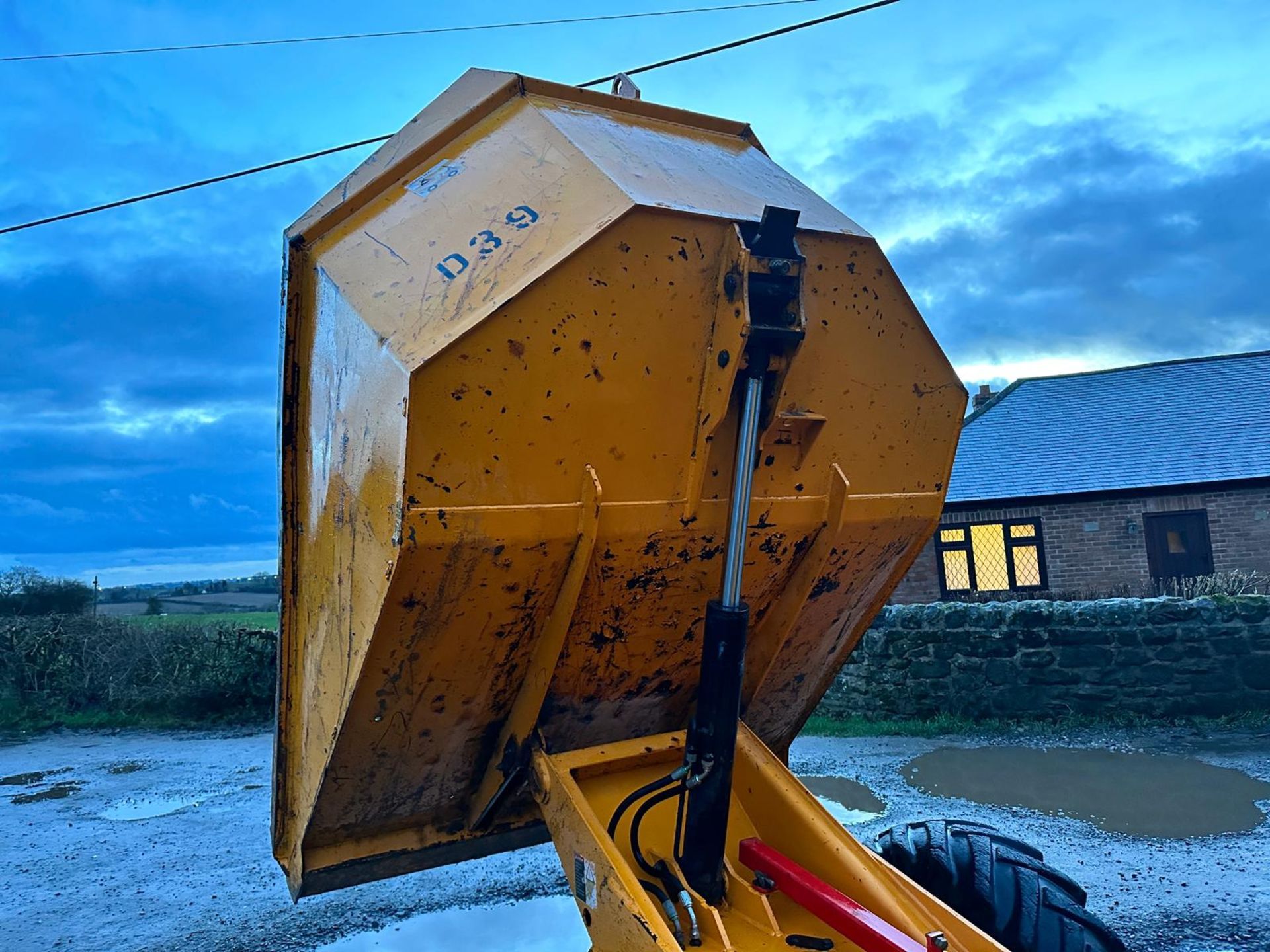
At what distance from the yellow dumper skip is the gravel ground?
2069 mm

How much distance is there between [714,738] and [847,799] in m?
4.94

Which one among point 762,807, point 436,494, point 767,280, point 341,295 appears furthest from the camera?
point 762,807

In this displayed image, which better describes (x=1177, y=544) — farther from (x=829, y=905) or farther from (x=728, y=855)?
(x=829, y=905)

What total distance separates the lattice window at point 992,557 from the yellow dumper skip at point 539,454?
673 inches

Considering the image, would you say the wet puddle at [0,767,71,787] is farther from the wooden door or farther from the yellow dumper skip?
the wooden door

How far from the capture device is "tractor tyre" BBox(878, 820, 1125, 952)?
2.79 meters

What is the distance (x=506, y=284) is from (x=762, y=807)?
5.83ft

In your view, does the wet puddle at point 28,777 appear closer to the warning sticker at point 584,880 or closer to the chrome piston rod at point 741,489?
the warning sticker at point 584,880

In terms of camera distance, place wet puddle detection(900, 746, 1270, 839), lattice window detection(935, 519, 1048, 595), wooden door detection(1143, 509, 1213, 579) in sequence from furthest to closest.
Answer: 1. lattice window detection(935, 519, 1048, 595)
2. wooden door detection(1143, 509, 1213, 579)
3. wet puddle detection(900, 746, 1270, 839)

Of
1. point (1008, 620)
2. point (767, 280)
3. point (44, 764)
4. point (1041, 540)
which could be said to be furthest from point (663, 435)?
point (1041, 540)

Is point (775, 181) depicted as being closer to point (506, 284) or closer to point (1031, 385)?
point (506, 284)

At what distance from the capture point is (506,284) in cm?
216

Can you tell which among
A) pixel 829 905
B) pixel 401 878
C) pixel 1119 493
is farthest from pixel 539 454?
pixel 1119 493

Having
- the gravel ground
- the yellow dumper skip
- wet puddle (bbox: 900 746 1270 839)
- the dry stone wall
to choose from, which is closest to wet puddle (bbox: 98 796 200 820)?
the gravel ground
